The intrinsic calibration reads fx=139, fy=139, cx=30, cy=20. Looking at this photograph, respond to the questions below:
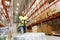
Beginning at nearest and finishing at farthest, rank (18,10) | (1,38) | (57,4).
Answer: (1,38) → (57,4) → (18,10)

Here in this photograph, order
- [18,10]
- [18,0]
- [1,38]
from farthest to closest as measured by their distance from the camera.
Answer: [18,10] → [18,0] → [1,38]

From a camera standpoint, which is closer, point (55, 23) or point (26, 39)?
point (26, 39)

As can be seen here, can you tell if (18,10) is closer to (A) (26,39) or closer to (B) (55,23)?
(B) (55,23)

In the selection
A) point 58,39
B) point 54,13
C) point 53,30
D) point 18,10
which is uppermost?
point 18,10

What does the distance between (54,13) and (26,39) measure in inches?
79.4

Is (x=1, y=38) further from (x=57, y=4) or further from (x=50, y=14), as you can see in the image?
(x=50, y=14)

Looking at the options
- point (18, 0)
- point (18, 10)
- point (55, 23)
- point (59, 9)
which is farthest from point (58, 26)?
point (18, 10)

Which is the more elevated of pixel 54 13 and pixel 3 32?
pixel 54 13

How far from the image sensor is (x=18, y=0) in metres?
11.3

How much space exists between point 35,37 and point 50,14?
218 cm

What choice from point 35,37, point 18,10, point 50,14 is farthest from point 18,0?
point 35,37

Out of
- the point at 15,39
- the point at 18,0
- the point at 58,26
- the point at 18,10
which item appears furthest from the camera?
the point at 18,10

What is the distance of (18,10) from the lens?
14.0 m

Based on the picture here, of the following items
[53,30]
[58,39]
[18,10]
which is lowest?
[58,39]
